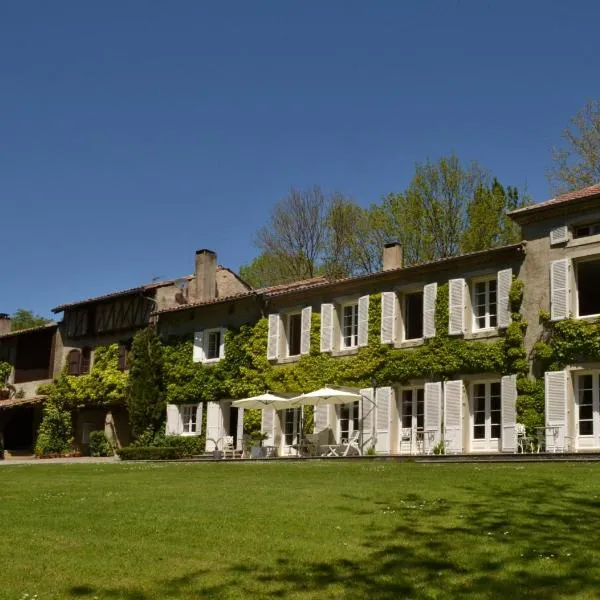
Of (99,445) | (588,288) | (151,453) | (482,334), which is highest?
(588,288)

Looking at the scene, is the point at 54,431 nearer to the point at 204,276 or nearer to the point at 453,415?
the point at 204,276

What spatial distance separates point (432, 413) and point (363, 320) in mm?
3521

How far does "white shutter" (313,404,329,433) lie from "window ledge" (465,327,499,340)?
477 centimetres

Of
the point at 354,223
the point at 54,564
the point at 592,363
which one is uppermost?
the point at 354,223

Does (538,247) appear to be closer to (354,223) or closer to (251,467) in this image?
(251,467)

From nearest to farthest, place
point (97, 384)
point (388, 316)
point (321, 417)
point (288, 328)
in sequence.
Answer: point (388, 316)
point (321, 417)
point (288, 328)
point (97, 384)

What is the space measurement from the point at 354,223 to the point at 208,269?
8873 mm

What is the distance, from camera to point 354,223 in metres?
38.2

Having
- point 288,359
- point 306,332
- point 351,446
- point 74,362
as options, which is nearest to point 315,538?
point 351,446

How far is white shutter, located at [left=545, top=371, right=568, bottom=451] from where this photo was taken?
19281 mm

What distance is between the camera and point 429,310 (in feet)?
73.7

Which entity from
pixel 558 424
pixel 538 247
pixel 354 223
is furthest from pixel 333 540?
pixel 354 223

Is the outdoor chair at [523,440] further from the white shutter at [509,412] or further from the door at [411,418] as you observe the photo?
the door at [411,418]

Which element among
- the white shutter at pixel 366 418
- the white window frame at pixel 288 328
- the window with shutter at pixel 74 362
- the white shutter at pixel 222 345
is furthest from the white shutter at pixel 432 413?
the window with shutter at pixel 74 362
